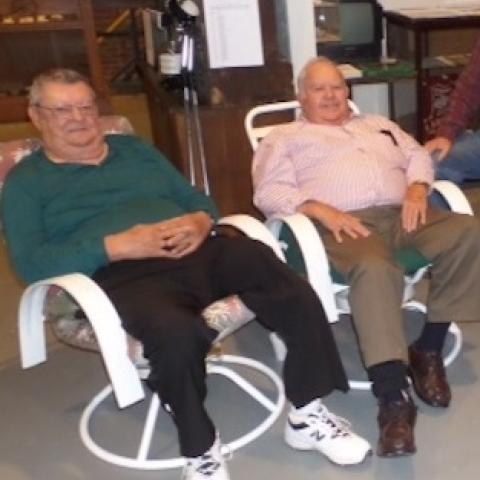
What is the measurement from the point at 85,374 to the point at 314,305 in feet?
3.40

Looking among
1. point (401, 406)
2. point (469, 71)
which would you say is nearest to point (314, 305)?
point (401, 406)

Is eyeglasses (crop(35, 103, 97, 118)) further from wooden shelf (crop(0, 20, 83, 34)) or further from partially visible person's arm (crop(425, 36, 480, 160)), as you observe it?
wooden shelf (crop(0, 20, 83, 34))

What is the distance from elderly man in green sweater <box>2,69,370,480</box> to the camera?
177 cm

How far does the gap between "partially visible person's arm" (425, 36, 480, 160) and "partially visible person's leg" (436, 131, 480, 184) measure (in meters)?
0.06

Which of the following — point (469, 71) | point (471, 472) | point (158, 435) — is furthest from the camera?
point (469, 71)

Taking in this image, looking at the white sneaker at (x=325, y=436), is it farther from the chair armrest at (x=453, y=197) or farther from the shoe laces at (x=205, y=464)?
the chair armrest at (x=453, y=197)

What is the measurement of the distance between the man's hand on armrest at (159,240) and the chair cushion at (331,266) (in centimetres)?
33

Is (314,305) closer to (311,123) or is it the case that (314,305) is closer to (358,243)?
(358,243)

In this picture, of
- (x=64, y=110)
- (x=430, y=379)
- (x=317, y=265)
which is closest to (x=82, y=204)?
(x=64, y=110)

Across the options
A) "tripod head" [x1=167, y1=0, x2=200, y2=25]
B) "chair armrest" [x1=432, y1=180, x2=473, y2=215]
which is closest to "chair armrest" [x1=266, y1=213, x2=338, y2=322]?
"chair armrest" [x1=432, y1=180, x2=473, y2=215]

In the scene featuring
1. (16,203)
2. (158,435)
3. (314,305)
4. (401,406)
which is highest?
(16,203)

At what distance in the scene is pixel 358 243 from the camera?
2117 millimetres

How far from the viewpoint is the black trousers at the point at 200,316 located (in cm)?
174

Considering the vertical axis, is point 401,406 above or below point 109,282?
below
